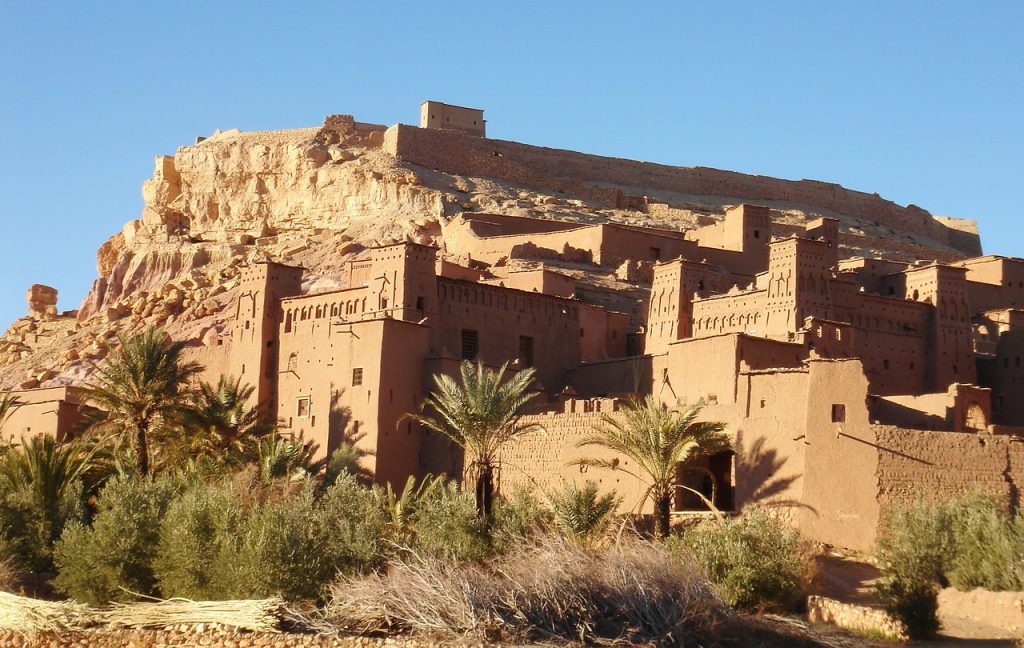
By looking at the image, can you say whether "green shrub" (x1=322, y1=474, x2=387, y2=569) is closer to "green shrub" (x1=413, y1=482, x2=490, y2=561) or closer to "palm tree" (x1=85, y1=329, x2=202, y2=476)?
"green shrub" (x1=413, y1=482, x2=490, y2=561)

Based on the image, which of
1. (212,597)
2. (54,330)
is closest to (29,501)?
(212,597)

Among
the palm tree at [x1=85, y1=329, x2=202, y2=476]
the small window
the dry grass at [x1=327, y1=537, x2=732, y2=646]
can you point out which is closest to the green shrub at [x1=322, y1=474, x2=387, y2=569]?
the dry grass at [x1=327, y1=537, x2=732, y2=646]

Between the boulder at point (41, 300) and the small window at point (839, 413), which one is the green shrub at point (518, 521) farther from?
the boulder at point (41, 300)

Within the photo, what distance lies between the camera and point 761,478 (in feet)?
88.3

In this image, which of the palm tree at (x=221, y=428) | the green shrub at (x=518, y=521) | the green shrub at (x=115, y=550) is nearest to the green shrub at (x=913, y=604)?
the green shrub at (x=518, y=521)

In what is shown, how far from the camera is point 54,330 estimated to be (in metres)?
55.8

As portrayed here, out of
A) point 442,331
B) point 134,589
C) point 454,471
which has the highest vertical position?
point 442,331

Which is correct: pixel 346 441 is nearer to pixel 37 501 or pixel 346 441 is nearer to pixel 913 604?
pixel 37 501

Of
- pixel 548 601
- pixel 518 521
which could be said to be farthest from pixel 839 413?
pixel 548 601

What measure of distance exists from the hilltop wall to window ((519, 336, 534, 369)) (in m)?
24.7

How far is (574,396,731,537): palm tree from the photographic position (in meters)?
25.3

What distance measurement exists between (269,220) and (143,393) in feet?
102

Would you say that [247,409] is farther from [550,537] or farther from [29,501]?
[550,537]

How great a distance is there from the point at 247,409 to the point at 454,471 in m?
6.09
